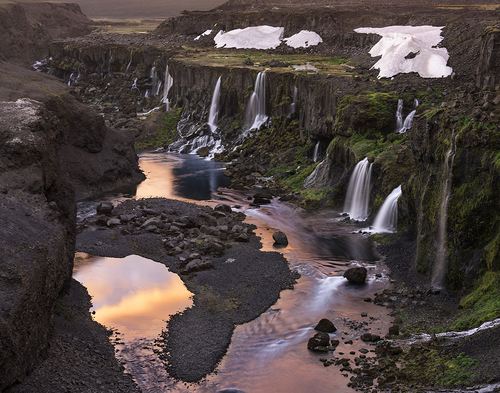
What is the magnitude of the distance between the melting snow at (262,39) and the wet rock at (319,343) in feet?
202

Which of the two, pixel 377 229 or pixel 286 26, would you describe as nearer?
pixel 377 229

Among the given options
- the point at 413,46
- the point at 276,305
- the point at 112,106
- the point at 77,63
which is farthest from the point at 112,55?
the point at 276,305

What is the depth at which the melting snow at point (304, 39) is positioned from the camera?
3012 inches

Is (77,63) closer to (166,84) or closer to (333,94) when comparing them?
(166,84)

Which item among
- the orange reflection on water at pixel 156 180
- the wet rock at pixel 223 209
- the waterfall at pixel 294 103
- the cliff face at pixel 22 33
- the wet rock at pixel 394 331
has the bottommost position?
the orange reflection on water at pixel 156 180

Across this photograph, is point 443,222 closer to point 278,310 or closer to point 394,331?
point 394,331

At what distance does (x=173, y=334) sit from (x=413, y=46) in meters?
40.7

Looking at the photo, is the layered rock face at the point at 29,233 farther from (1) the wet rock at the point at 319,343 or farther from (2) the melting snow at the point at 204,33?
(2) the melting snow at the point at 204,33

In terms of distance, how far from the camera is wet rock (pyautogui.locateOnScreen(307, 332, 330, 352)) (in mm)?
20031

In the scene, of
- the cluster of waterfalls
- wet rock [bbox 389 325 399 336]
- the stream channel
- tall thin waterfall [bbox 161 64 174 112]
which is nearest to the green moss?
wet rock [bbox 389 325 399 336]

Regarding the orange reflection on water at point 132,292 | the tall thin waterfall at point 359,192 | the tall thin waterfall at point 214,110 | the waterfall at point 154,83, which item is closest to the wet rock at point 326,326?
the orange reflection on water at point 132,292

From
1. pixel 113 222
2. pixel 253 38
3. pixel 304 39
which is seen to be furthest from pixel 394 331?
pixel 253 38

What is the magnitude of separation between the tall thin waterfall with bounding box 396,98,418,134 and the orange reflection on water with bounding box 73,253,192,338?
66.5 feet

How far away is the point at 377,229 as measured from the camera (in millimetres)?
32688
